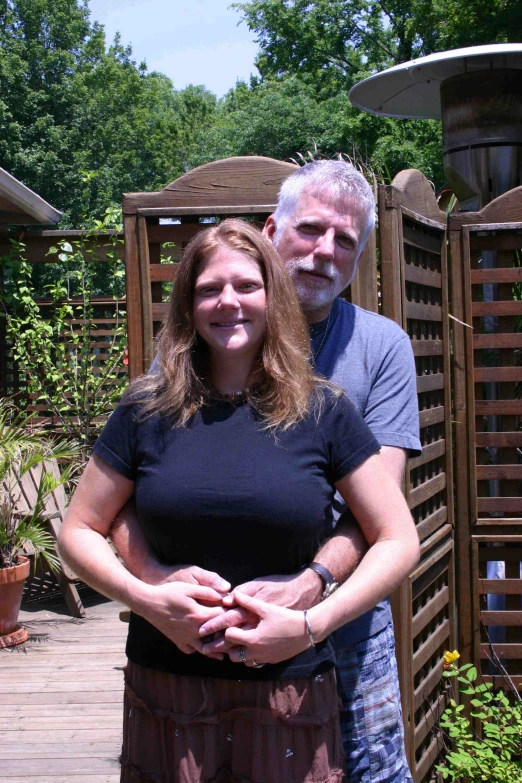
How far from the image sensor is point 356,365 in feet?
5.80

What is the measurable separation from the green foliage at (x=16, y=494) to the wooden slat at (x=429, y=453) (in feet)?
9.48

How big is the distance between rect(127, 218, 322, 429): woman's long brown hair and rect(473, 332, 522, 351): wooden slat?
1.57m

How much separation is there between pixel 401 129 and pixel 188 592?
20469 millimetres

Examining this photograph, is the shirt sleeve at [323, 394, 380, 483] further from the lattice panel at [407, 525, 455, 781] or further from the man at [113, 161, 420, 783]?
the lattice panel at [407, 525, 455, 781]

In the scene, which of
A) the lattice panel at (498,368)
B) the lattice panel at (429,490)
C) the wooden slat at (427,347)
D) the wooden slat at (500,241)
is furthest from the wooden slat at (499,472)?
the wooden slat at (500,241)

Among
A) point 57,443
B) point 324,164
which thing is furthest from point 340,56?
point 324,164

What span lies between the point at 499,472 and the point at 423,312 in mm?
660

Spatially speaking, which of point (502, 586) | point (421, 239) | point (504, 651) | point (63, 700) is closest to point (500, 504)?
point (502, 586)

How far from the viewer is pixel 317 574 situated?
147cm

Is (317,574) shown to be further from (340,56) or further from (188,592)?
(340,56)

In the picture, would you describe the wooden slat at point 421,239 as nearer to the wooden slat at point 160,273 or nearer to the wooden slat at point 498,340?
the wooden slat at point 498,340

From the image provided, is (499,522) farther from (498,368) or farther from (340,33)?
(340,33)

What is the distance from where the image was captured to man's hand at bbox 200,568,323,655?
139cm

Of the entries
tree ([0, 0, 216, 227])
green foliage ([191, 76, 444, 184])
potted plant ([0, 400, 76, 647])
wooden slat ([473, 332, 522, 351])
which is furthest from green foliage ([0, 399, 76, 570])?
tree ([0, 0, 216, 227])
